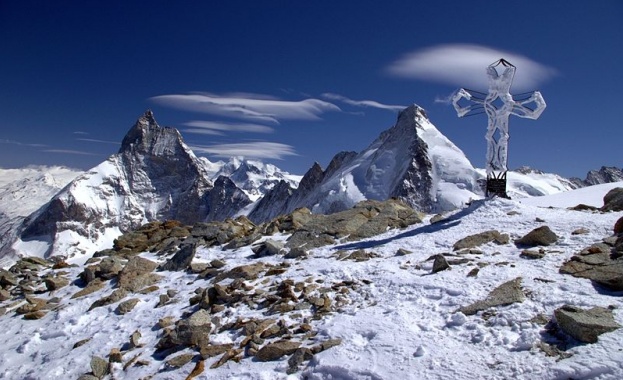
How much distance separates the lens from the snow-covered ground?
27.4ft

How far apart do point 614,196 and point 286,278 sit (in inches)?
603

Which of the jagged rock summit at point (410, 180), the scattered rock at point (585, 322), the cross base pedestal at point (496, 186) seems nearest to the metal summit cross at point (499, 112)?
the cross base pedestal at point (496, 186)

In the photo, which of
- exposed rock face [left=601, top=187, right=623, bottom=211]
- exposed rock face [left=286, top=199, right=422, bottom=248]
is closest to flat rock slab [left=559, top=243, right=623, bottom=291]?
exposed rock face [left=601, top=187, right=623, bottom=211]

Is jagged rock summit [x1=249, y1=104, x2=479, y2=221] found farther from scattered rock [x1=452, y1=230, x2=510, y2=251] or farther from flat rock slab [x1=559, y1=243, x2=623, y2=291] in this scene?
flat rock slab [x1=559, y1=243, x2=623, y2=291]

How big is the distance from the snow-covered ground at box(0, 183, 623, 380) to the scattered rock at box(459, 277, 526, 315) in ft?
0.60

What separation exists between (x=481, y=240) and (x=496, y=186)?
6.61 metres

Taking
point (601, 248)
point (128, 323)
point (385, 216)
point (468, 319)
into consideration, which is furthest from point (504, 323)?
point (385, 216)

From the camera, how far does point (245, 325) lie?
37.5 ft

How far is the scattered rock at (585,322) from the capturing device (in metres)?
8.21

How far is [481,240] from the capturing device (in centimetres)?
1566

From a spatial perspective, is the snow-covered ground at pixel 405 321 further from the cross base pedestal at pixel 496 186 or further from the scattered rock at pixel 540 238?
the cross base pedestal at pixel 496 186

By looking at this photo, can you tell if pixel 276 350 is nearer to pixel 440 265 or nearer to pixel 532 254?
pixel 440 265

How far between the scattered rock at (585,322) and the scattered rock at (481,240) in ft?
20.6

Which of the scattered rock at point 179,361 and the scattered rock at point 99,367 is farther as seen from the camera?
the scattered rock at point 99,367
